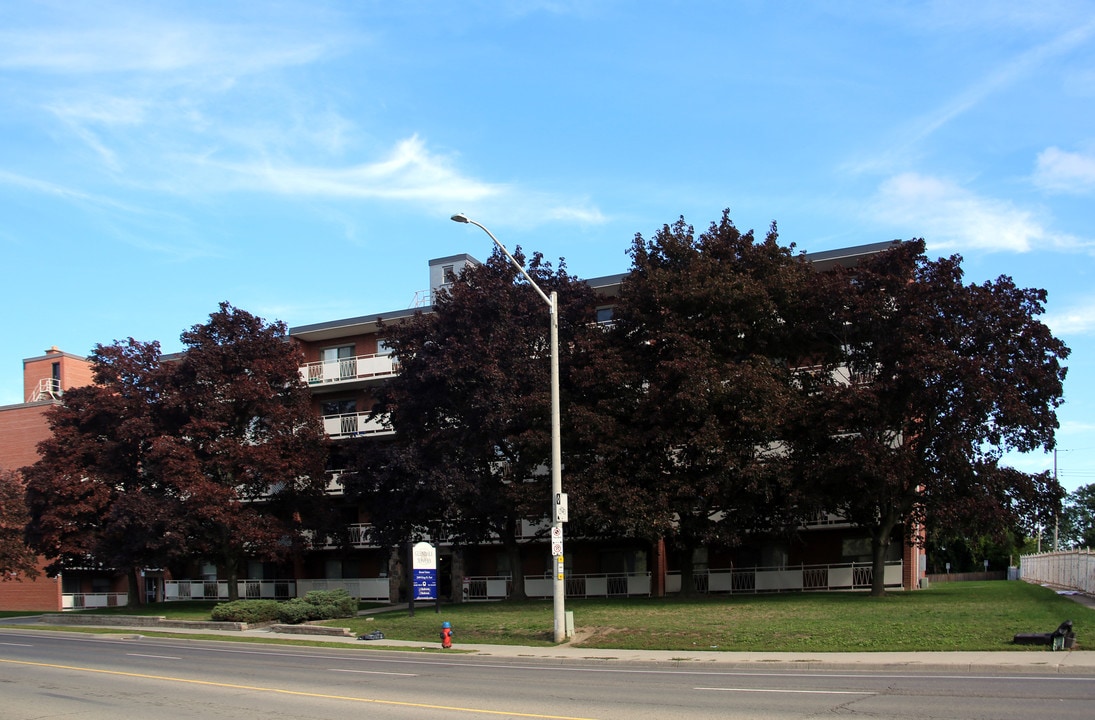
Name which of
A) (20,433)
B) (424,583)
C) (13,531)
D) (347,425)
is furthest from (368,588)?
(20,433)

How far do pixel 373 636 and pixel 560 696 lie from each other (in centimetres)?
1374

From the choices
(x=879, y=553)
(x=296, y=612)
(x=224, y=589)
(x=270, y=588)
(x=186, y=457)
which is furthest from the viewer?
(x=224, y=589)

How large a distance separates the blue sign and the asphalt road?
27.2ft

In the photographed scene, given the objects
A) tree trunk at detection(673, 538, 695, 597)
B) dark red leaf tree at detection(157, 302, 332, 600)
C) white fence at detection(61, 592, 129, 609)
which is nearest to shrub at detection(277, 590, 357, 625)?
dark red leaf tree at detection(157, 302, 332, 600)

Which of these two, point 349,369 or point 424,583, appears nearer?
point 424,583

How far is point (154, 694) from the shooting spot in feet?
49.0

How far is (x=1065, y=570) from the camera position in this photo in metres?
43.4

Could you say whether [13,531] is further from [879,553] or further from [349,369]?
[879,553]

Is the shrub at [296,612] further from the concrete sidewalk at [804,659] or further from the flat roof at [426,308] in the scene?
the flat roof at [426,308]

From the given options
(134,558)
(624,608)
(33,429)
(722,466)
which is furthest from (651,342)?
(33,429)

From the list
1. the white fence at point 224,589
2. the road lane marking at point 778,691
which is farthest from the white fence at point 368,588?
the road lane marking at point 778,691

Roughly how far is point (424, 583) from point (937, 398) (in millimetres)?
16765

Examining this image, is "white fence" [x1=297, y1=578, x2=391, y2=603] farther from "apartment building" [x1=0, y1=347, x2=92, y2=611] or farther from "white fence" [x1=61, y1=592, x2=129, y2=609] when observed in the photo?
"apartment building" [x1=0, y1=347, x2=92, y2=611]

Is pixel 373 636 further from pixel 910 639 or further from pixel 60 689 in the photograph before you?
pixel 910 639
